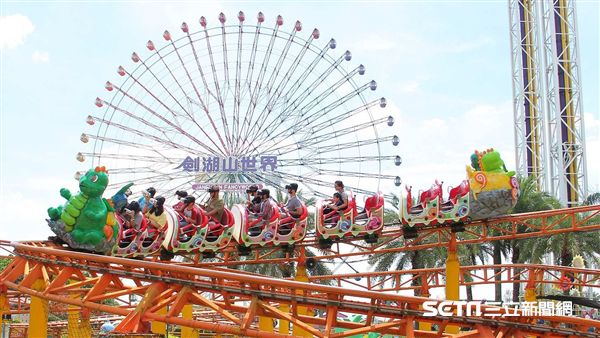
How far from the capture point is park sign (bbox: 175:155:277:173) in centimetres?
2683

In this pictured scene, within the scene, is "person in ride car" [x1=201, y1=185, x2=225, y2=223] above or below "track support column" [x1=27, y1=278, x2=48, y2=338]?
above

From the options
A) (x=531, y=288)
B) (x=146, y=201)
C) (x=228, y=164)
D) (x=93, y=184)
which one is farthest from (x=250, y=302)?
(x=228, y=164)

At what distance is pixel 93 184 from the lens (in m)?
13.6

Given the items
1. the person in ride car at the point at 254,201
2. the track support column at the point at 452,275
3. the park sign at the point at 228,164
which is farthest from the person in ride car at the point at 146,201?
the park sign at the point at 228,164

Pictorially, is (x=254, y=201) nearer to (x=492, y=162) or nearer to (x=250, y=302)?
(x=492, y=162)

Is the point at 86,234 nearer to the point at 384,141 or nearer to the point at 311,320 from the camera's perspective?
the point at 311,320

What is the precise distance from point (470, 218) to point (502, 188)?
780 millimetres

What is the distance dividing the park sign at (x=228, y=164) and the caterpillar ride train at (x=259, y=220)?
426 inches

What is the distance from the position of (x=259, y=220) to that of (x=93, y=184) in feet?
10.7

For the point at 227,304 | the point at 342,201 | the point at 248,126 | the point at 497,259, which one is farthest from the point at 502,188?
the point at 248,126

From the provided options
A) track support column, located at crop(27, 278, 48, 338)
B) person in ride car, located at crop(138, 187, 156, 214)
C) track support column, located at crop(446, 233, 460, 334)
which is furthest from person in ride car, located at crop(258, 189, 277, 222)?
track support column, located at crop(27, 278, 48, 338)

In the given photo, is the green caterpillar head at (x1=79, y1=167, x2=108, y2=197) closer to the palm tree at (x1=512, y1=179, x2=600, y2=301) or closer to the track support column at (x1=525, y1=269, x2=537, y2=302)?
the track support column at (x1=525, y1=269, x2=537, y2=302)

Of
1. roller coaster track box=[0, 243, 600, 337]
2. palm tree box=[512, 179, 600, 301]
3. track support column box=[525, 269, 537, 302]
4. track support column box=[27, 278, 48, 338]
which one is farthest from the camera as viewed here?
palm tree box=[512, 179, 600, 301]

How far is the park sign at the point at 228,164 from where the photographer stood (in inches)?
1056
